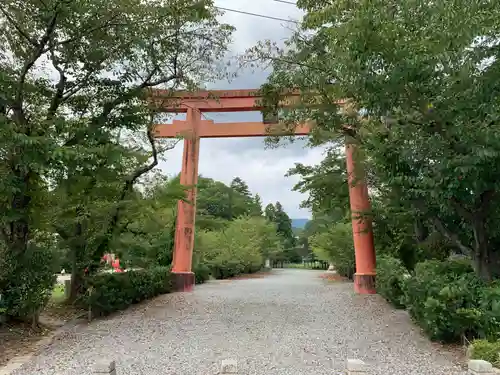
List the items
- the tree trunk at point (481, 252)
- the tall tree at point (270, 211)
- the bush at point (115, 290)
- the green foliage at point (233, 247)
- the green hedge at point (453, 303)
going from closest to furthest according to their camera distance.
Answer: the green hedge at point (453, 303)
the tree trunk at point (481, 252)
the bush at point (115, 290)
the green foliage at point (233, 247)
the tall tree at point (270, 211)

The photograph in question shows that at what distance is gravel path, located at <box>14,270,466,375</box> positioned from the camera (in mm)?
4531

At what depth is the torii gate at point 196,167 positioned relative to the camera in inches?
406

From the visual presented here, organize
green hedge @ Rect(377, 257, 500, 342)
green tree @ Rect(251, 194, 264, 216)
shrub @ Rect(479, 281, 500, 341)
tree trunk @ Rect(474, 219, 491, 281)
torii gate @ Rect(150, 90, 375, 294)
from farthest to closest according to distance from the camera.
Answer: green tree @ Rect(251, 194, 264, 216), torii gate @ Rect(150, 90, 375, 294), tree trunk @ Rect(474, 219, 491, 281), green hedge @ Rect(377, 257, 500, 342), shrub @ Rect(479, 281, 500, 341)

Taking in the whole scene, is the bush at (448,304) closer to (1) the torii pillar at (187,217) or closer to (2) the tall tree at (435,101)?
(2) the tall tree at (435,101)

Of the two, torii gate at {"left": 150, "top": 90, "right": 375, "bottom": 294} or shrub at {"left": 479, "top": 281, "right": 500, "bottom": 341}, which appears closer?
shrub at {"left": 479, "top": 281, "right": 500, "bottom": 341}

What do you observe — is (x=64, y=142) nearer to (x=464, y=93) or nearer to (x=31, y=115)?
(x=31, y=115)

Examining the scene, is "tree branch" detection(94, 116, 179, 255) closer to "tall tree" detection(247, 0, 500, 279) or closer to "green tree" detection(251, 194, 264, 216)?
"tall tree" detection(247, 0, 500, 279)

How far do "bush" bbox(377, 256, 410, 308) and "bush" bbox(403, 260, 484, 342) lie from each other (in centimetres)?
180

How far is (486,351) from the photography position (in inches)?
163

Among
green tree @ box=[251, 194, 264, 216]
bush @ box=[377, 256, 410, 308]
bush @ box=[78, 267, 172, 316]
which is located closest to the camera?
bush @ box=[78, 267, 172, 316]

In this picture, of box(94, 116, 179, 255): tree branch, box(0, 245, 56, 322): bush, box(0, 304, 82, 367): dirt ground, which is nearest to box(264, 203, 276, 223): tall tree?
box(94, 116, 179, 255): tree branch

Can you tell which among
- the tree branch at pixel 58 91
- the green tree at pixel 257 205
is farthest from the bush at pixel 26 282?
the green tree at pixel 257 205

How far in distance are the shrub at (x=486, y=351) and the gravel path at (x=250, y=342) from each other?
0.75 ft

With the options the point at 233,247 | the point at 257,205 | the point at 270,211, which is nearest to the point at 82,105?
the point at 233,247
